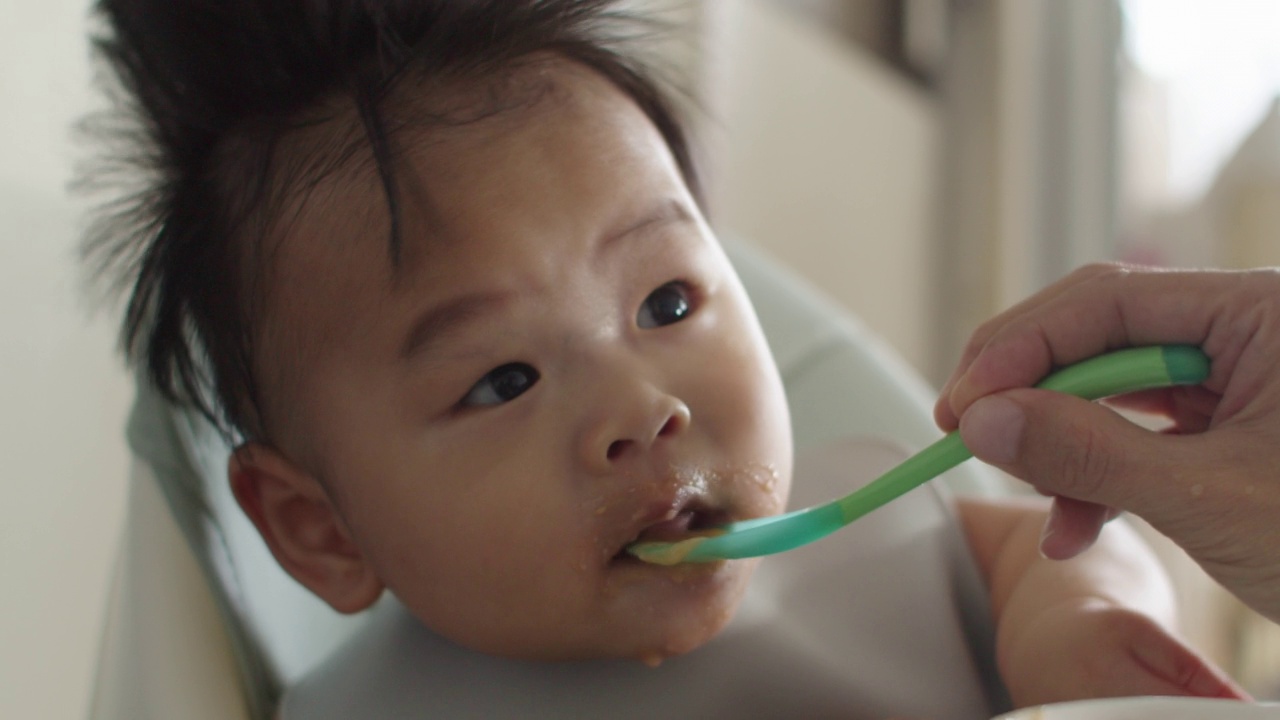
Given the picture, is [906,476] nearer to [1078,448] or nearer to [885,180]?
[1078,448]

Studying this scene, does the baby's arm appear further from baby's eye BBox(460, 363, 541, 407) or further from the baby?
baby's eye BBox(460, 363, 541, 407)

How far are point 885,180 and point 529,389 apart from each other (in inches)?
56.5

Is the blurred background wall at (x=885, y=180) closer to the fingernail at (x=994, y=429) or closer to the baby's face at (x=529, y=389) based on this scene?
the baby's face at (x=529, y=389)

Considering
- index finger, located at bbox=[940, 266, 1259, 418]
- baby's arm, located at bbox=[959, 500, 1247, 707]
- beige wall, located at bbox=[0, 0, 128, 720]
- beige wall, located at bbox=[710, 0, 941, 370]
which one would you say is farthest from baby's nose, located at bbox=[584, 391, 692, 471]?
beige wall, located at bbox=[710, 0, 941, 370]

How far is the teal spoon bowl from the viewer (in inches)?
17.9

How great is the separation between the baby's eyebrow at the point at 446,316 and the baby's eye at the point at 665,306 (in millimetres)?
87

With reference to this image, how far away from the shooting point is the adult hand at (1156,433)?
17.3 inches

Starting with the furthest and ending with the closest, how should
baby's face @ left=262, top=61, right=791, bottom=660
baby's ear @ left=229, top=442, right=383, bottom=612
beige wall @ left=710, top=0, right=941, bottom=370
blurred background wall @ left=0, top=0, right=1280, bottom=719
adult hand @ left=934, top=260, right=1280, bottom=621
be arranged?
1. beige wall @ left=710, top=0, right=941, bottom=370
2. blurred background wall @ left=0, top=0, right=1280, bottom=719
3. baby's ear @ left=229, top=442, right=383, bottom=612
4. baby's face @ left=262, top=61, right=791, bottom=660
5. adult hand @ left=934, top=260, right=1280, bottom=621

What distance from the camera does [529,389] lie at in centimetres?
56

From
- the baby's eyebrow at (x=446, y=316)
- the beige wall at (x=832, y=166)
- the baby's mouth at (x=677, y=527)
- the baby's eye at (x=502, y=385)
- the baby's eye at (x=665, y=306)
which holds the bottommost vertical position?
the beige wall at (x=832, y=166)

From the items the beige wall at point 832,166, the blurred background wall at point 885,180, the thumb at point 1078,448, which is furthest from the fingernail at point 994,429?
the beige wall at point 832,166

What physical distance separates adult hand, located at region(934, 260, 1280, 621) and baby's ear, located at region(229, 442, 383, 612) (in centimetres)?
38

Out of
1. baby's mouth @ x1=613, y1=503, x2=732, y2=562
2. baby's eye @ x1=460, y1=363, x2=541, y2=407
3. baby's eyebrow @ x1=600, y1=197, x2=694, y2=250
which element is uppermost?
baby's eyebrow @ x1=600, y1=197, x2=694, y2=250

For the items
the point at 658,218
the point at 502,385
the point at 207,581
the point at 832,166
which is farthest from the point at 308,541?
the point at 832,166
